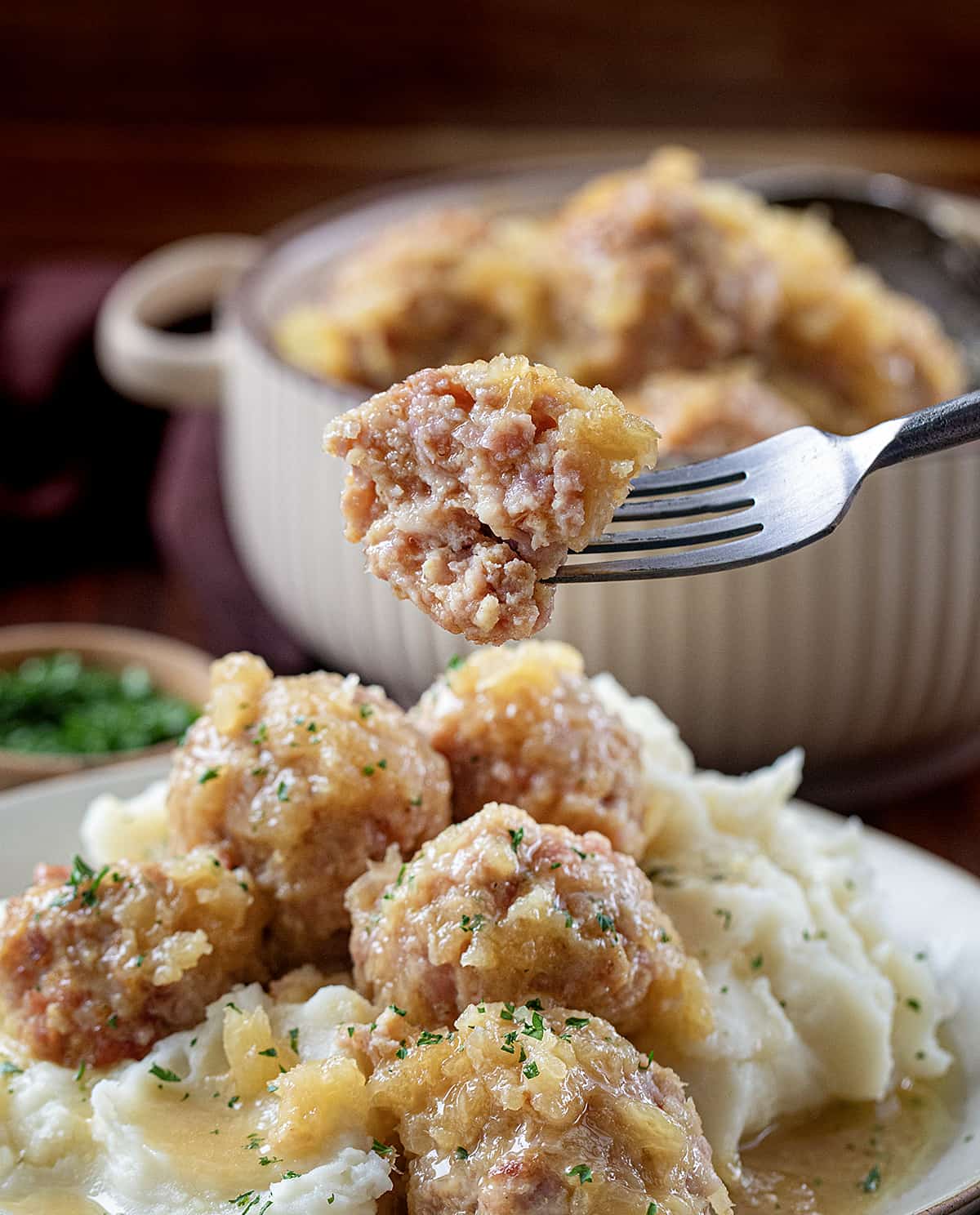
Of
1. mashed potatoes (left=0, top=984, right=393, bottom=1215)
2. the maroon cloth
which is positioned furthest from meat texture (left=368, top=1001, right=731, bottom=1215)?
the maroon cloth

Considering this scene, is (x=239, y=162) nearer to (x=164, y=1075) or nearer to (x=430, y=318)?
(x=430, y=318)

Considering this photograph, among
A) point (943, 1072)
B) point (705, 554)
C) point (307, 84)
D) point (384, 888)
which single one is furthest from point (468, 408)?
point (307, 84)

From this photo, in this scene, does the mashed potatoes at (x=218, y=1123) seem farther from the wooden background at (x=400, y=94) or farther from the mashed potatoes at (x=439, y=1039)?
the wooden background at (x=400, y=94)

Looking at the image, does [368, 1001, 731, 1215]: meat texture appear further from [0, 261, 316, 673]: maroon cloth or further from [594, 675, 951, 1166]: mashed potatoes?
[0, 261, 316, 673]: maroon cloth

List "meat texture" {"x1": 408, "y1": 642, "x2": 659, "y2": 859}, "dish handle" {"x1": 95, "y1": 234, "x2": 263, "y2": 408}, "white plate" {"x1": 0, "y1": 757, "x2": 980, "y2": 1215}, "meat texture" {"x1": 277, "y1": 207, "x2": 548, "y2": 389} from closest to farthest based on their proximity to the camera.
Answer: "meat texture" {"x1": 408, "y1": 642, "x2": 659, "y2": 859}, "white plate" {"x1": 0, "y1": 757, "x2": 980, "y2": 1215}, "meat texture" {"x1": 277, "y1": 207, "x2": 548, "y2": 389}, "dish handle" {"x1": 95, "y1": 234, "x2": 263, "y2": 408}

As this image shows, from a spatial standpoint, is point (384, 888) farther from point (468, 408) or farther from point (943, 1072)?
point (943, 1072)

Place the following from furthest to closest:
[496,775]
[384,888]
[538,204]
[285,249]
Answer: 1. [538,204]
2. [285,249]
3. [496,775]
4. [384,888]

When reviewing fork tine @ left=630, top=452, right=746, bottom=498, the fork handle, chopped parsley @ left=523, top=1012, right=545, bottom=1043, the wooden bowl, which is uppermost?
the fork handle
